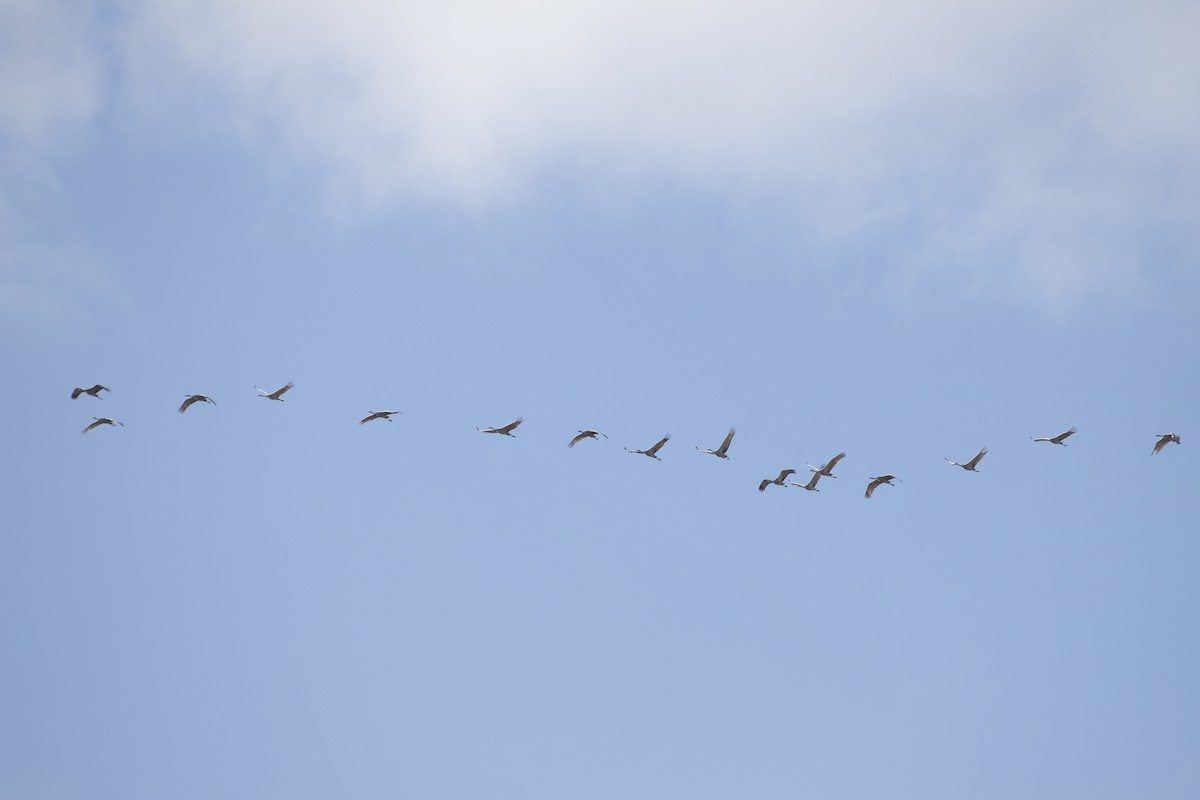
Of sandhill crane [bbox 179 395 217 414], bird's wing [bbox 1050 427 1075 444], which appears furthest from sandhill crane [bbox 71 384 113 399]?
bird's wing [bbox 1050 427 1075 444]

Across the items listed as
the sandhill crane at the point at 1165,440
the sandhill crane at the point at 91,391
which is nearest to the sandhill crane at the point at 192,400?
the sandhill crane at the point at 91,391

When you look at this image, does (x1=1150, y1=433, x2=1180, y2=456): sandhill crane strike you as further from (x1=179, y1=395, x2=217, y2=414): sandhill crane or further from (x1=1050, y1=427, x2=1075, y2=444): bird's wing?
(x1=179, y1=395, x2=217, y2=414): sandhill crane

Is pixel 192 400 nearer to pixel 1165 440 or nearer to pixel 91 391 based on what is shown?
pixel 91 391

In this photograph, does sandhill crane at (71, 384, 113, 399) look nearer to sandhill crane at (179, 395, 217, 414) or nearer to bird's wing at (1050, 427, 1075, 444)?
sandhill crane at (179, 395, 217, 414)

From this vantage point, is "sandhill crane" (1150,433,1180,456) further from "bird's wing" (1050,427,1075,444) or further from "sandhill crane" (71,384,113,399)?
"sandhill crane" (71,384,113,399)

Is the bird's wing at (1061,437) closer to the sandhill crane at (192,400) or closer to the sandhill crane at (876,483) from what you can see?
the sandhill crane at (876,483)

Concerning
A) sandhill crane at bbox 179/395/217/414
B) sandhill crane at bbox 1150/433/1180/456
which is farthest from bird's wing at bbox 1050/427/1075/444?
sandhill crane at bbox 179/395/217/414

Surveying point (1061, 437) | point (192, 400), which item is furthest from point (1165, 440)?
point (192, 400)

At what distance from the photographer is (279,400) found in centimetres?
9931

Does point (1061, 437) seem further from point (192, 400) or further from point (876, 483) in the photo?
point (192, 400)

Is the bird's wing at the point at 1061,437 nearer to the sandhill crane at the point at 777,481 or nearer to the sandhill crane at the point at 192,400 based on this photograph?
the sandhill crane at the point at 777,481

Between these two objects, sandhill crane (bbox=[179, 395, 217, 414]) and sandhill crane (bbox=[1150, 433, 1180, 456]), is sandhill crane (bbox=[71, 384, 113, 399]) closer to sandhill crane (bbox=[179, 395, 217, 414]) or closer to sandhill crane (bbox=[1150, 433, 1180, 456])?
sandhill crane (bbox=[179, 395, 217, 414])

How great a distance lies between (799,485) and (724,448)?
24.7 feet

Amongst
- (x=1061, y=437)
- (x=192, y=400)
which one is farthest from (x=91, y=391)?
(x=1061, y=437)
